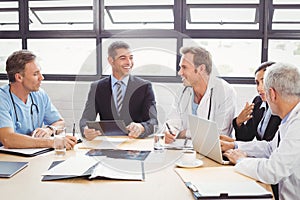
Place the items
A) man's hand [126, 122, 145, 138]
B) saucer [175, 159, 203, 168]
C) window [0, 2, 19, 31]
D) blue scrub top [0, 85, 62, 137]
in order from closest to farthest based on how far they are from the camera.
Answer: saucer [175, 159, 203, 168] < blue scrub top [0, 85, 62, 137] < man's hand [126, 122, 145, 138] < window [0, 2, 19, 31]

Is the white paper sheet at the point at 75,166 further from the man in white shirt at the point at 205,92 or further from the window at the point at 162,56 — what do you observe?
the window at the point at 162,56

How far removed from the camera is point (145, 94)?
277cm

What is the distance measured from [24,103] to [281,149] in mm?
1581

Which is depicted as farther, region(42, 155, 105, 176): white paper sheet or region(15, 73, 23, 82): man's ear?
region(15, 73, 23, 82): man's ear

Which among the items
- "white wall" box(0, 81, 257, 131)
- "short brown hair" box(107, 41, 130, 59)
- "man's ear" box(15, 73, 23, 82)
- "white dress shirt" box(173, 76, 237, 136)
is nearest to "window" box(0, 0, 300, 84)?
"white wall" box(0, 81, 257, 131)

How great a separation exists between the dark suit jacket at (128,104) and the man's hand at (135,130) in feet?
0.96

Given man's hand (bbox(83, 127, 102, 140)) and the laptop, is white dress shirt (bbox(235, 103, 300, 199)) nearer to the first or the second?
the laptop

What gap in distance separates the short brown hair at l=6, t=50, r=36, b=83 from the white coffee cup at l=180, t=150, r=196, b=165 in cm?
118

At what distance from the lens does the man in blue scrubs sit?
2.17 m

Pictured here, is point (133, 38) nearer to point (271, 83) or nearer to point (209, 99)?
point (209, 99)

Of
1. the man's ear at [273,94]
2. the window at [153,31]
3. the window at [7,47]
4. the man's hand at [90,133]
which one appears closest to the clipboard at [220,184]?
the man's ear at [273,94]

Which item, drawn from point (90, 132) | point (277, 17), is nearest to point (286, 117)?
point (90, 132)

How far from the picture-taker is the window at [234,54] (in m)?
3.88

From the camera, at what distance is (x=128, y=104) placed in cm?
276
